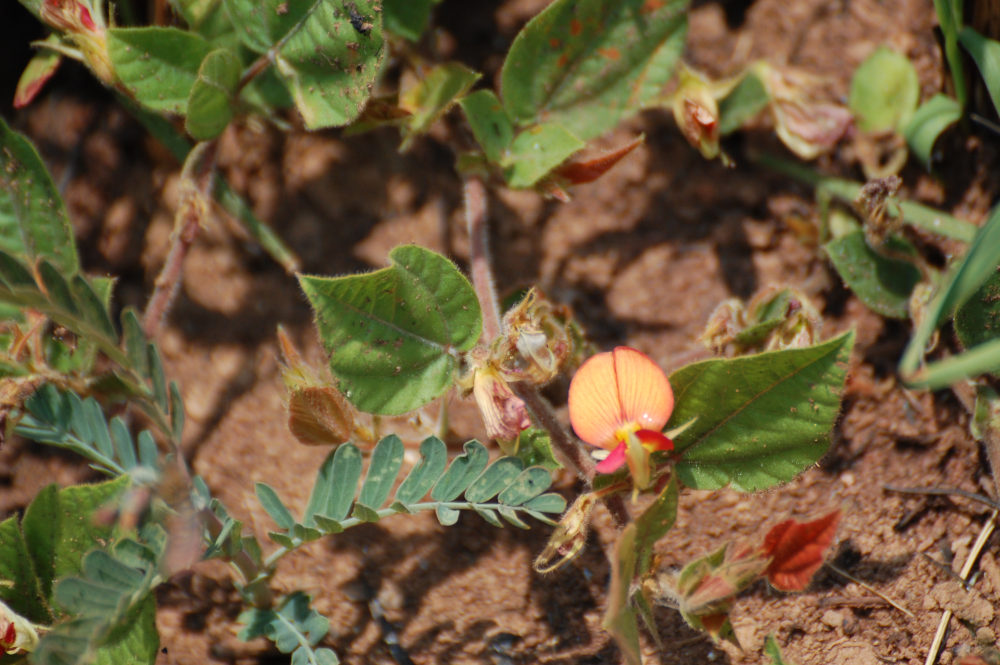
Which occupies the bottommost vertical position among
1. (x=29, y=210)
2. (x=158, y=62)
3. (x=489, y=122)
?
(x=29, y=210)

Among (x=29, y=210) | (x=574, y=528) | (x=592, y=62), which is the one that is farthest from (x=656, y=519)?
(x=29, y=210)

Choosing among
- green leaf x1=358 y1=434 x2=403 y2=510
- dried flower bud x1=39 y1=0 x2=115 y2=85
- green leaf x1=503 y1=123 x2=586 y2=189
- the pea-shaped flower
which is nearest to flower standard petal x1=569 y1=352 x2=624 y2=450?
the pea-shaped flower

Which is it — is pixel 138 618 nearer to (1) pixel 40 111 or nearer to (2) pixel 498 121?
(2) pixel 498 121

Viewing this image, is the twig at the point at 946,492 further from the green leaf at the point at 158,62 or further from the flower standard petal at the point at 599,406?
the green leaf at the point at 158,62

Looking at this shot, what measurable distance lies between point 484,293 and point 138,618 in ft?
2.48

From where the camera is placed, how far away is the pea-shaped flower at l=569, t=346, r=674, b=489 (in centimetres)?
113

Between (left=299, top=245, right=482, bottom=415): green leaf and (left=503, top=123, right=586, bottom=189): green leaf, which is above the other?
(left=503, top=123, right=586, bottom=189): green leaf

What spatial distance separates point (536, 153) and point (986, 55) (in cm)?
84

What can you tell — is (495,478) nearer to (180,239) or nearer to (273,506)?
(273,506)

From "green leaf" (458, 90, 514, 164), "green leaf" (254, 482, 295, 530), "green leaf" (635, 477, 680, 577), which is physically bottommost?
"green leaf" (254, 482, 295, 530)

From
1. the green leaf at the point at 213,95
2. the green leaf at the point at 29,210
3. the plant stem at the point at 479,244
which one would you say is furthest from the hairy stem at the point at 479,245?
the green leaf at the point at 29,210

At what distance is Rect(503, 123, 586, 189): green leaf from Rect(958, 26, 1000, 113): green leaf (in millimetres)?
756

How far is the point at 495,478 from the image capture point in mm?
1283

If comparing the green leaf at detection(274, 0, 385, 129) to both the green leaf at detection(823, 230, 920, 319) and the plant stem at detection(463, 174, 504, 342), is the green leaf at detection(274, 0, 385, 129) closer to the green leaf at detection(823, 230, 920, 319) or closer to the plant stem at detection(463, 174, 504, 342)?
the plant stem at detection(463, 174, 504, 342)
